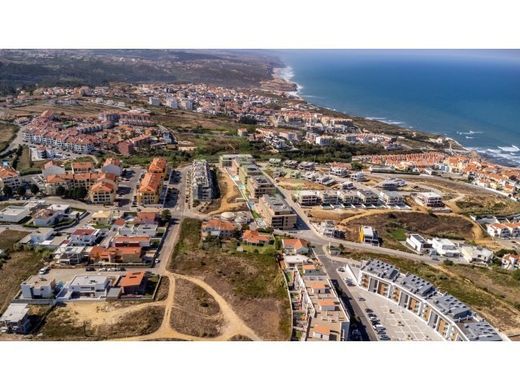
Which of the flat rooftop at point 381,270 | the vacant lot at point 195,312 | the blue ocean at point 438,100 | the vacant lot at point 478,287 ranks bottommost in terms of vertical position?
the vacant lot at point 478,287

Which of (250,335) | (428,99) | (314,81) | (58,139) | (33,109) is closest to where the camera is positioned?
(250,335)

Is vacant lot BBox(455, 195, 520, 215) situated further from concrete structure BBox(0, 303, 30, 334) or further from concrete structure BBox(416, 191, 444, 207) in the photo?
concrete structure BBox(0, 303, 30, 334)

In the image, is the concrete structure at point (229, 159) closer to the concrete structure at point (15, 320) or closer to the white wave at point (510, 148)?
the concrete structure at point (15, 320)

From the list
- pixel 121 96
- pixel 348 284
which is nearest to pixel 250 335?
pixel 348 284

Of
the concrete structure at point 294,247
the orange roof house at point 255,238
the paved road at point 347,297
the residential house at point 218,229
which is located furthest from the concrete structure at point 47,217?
the paved road at point 347,297

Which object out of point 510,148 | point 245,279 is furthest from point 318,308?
point 510,148

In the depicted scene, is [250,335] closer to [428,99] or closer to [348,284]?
[348,284]

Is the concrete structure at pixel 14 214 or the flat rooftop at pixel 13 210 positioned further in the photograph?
the flat rooftop at pixel 13 210
